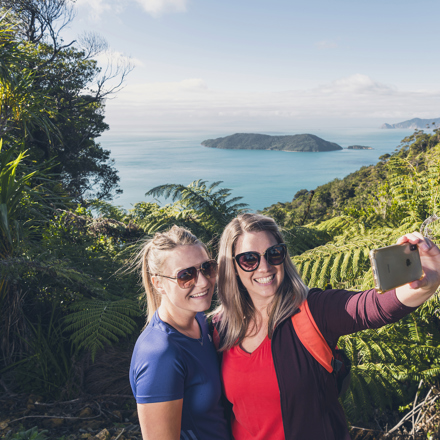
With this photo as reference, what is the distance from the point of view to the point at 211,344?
5.76ft

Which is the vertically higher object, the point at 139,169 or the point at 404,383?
the point at 139,169

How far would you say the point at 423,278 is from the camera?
1277 mm

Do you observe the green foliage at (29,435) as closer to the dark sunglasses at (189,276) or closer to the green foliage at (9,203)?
the green foliage at (9,203)

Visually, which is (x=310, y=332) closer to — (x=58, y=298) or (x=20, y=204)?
(x=58, y=298)

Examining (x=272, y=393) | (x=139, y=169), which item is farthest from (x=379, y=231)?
(x=139, y=169)

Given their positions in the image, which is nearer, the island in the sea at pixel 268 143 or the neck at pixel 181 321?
the neck at pixel 181 321

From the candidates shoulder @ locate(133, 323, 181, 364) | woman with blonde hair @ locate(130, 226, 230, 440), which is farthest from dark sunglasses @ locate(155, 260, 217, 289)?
shoulder @ locate(133, 323, 181, 364)

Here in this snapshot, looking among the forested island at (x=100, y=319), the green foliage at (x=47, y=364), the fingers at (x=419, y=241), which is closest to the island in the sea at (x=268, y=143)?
the forested island at (x=100, y=319)

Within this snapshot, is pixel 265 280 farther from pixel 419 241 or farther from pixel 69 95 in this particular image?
pixel 69 95

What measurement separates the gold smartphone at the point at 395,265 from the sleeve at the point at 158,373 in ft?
2.66

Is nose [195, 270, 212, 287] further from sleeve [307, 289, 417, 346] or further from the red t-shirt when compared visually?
sleeve [307, 289, 417, 346]

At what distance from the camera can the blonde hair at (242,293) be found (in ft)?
5.35

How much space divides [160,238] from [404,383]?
2857 mm

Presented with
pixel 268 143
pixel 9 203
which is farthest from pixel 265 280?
pixel 268 143
